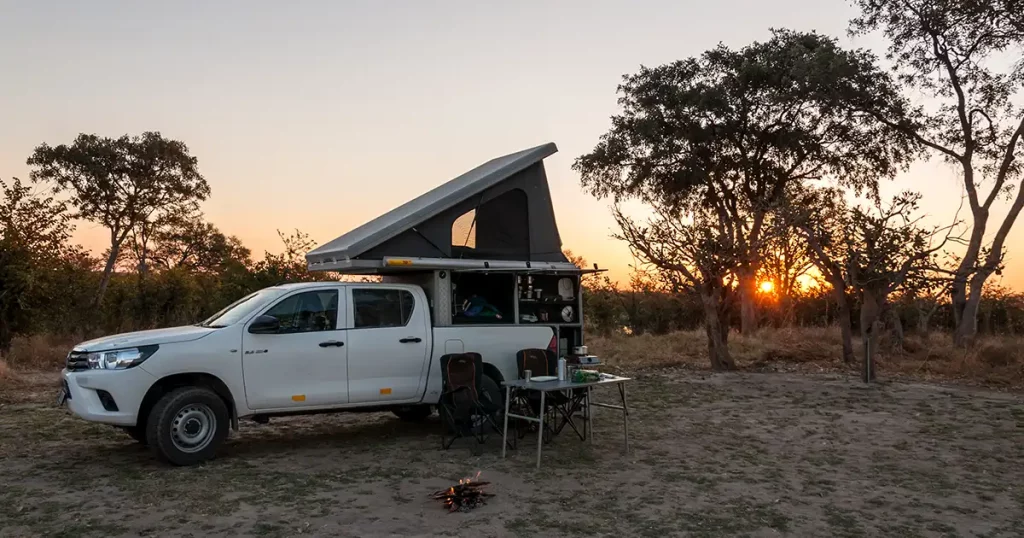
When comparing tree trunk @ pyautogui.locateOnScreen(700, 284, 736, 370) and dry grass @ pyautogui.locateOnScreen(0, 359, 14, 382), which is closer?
dry grass @ pyautogui.locateOnScreen(0, 359, 14, 382)

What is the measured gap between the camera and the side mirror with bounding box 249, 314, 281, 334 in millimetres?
7723

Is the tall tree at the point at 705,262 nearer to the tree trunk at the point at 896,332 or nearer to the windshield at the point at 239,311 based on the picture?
the tree trunk at the point at 896,332

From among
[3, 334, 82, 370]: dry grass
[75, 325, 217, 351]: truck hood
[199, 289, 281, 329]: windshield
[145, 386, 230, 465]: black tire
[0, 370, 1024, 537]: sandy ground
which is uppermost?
[199, 289, 281, 329]: windshield

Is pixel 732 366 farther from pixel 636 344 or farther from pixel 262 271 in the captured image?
pixel 262 271

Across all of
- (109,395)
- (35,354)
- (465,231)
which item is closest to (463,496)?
(109,395)

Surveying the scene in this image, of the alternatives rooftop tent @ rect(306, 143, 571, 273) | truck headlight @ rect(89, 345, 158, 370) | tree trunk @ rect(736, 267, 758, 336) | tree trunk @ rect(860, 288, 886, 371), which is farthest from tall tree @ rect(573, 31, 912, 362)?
truck headlight @ rect(89, 345, 158, 370)

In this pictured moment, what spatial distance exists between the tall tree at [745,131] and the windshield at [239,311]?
14.4 m

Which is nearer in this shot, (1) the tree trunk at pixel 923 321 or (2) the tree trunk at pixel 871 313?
(2) the tree trunk at pixel 871 313

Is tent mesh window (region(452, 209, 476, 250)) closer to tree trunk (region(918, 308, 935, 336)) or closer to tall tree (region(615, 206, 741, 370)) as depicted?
tall tree (region(615, 206, 741, 370))

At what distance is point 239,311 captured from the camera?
26.9 feet

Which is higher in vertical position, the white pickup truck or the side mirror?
the side mirror

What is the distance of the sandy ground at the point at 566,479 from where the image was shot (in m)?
5.63

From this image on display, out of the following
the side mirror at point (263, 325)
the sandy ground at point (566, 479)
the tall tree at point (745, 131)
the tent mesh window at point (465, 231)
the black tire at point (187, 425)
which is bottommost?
the sandy ground at point (566, 479)

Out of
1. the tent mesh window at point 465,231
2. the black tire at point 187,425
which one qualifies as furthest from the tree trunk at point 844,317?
the black tire at point 187,425
